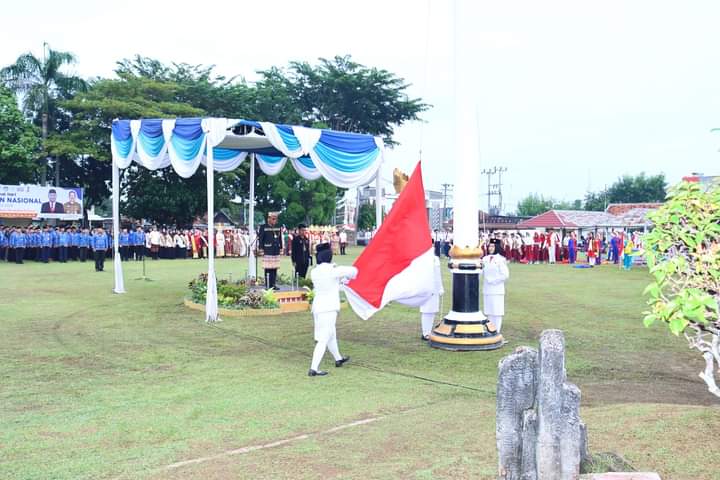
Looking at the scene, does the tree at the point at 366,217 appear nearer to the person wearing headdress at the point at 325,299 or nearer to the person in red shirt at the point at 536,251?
the person in red shirt at the point at 536,251

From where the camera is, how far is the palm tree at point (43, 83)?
3081cm

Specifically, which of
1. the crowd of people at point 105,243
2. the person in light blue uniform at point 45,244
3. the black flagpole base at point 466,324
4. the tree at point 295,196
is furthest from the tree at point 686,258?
the tree at point 295,196

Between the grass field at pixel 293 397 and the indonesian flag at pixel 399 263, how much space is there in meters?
0.83

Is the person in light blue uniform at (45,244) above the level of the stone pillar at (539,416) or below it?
above

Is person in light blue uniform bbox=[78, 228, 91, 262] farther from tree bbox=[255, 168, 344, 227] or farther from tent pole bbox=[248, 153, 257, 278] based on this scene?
tent pole bbox=[248, 153, 257, 278]

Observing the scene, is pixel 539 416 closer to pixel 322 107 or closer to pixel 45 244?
pixel 45 244

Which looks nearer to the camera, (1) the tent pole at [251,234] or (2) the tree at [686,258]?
(2) the tree at [686,258]

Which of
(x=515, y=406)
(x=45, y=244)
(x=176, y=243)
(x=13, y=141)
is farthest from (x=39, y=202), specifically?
(x=515, y=406)

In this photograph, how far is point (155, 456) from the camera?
4.76m

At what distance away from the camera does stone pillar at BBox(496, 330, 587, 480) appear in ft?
11.3

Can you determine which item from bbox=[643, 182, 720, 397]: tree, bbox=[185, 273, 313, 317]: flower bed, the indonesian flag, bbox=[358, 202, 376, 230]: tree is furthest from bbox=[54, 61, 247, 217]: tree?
bbox=[643, 182, 720, 397]: tree

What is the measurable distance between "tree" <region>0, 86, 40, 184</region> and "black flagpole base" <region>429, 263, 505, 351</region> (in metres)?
25.6

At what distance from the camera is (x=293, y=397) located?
650 centimetres

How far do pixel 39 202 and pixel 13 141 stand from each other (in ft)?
12.7
